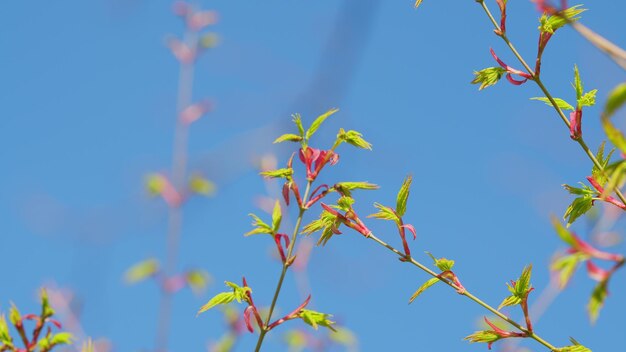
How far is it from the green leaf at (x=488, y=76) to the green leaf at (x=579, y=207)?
32cm

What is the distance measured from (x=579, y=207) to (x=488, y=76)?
1.15 feet

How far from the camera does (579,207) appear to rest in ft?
5.29

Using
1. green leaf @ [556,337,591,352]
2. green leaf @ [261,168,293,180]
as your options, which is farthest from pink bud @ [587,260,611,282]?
green leaf @ [261,168,293,180]

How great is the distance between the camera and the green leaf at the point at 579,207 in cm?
160

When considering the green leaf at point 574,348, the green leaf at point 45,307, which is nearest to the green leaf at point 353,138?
the green leaf at point 574,348

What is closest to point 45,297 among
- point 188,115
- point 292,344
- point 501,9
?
point 501,9

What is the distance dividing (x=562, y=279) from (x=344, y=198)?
0.70 meters

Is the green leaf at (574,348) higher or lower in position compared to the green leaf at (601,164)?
lower

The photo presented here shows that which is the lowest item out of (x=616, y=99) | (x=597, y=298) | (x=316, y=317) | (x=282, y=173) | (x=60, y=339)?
(x=597, y=298)

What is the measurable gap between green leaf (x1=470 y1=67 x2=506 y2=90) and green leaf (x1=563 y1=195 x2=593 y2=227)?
0.32 m

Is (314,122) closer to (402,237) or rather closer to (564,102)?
(402,237)

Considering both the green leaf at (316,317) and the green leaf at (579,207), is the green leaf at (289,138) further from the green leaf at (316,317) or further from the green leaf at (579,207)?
the green leaf at (579,207)

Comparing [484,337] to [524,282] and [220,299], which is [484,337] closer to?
[524,282]

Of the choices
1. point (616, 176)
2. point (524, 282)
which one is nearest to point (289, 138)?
point (524, 282)
